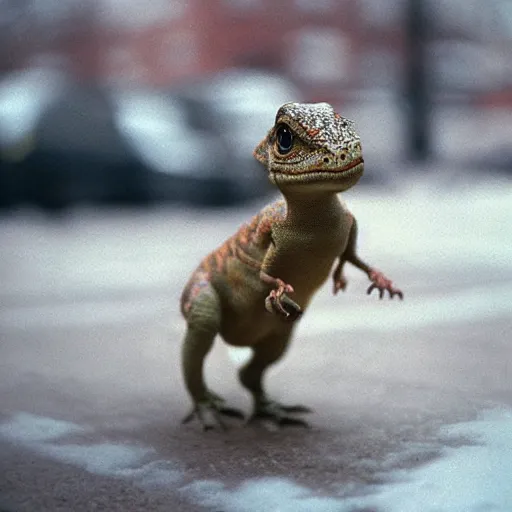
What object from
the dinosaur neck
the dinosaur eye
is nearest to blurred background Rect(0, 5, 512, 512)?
the dinosaur neck

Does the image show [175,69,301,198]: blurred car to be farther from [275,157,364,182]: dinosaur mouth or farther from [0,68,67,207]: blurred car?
[275,157,364,182]: dinosaur mouth

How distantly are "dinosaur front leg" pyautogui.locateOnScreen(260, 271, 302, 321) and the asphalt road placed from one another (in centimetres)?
22

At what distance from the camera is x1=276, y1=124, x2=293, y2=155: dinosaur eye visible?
113 cm

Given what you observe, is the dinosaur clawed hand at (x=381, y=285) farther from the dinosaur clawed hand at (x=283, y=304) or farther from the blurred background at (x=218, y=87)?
the blurred background at (x=218, y=87)

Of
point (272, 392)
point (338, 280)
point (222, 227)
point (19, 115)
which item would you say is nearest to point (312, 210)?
point (338, 280)

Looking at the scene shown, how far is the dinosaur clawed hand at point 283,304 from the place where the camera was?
1133mm

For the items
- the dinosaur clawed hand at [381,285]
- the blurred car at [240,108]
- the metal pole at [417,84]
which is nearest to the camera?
the dinosaur clawed hand at [381,285]

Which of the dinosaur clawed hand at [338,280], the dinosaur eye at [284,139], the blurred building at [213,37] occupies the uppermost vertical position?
the blurred building at [213,37]

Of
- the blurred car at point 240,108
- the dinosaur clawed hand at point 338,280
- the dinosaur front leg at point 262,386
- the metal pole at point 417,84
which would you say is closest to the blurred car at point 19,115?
the blurred car at point 240,108

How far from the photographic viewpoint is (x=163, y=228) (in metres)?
3.77

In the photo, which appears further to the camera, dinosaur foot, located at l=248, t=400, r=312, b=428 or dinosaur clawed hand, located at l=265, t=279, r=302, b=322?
dinosaur foot, located at l=248, t=400, r=312, b=428

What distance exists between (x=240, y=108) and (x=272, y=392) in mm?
2808

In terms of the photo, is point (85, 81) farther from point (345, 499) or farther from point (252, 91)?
point (345, 499)

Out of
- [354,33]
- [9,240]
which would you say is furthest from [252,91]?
[9,240]
